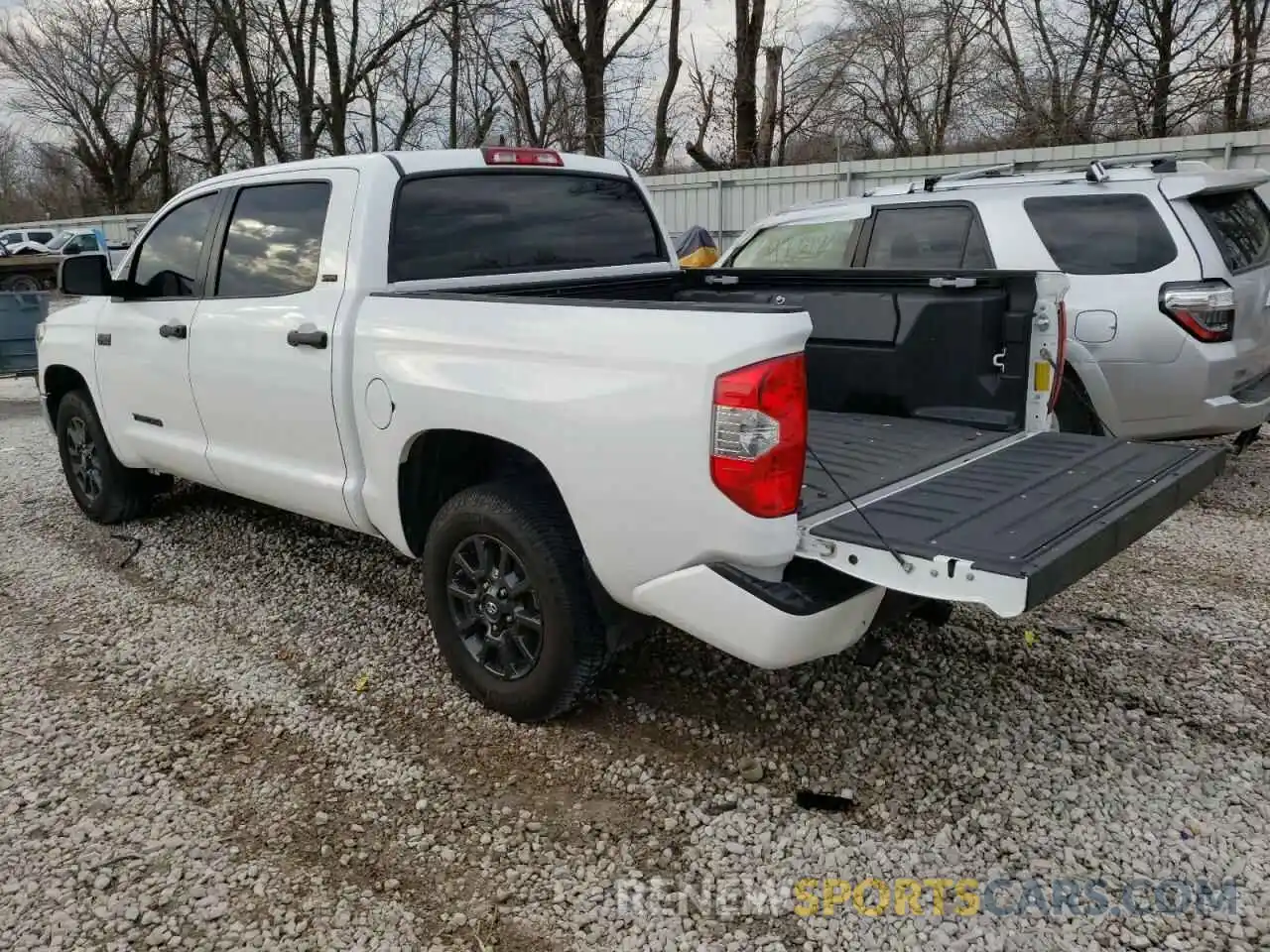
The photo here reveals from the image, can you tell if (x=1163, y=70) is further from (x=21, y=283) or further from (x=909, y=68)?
(x=21, y=283)

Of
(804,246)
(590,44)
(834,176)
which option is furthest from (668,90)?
(804,246)

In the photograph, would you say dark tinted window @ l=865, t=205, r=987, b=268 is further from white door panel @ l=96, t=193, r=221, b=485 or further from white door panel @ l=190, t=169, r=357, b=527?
white door panel @ l=96, t=193, r=221, b=485

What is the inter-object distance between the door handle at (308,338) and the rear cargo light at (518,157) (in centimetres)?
106

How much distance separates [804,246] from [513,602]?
4.63m

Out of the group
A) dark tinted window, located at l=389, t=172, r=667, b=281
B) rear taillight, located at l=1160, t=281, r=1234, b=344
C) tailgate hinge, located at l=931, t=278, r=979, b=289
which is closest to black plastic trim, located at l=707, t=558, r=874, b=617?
tailgate hinge, located at l=931, t=278, r=979, b=289

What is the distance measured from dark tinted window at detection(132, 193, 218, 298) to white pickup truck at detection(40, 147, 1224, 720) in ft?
0.06

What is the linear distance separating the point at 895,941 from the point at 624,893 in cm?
70

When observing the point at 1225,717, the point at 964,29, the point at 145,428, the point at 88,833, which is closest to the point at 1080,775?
the point at 1225,717

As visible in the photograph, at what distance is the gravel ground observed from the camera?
2.51m

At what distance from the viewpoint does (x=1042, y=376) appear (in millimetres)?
3604

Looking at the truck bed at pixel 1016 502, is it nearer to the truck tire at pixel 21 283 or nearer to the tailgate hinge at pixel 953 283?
the tailgate hinge at pixel 953 283

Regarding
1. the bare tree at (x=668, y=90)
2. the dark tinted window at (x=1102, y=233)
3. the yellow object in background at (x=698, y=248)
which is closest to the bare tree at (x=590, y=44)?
the bare tree at (x=668, y=90)

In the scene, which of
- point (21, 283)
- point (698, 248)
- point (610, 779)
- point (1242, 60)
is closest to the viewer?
point (610, 779)

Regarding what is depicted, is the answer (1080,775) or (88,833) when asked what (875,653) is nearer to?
(1080,775)
